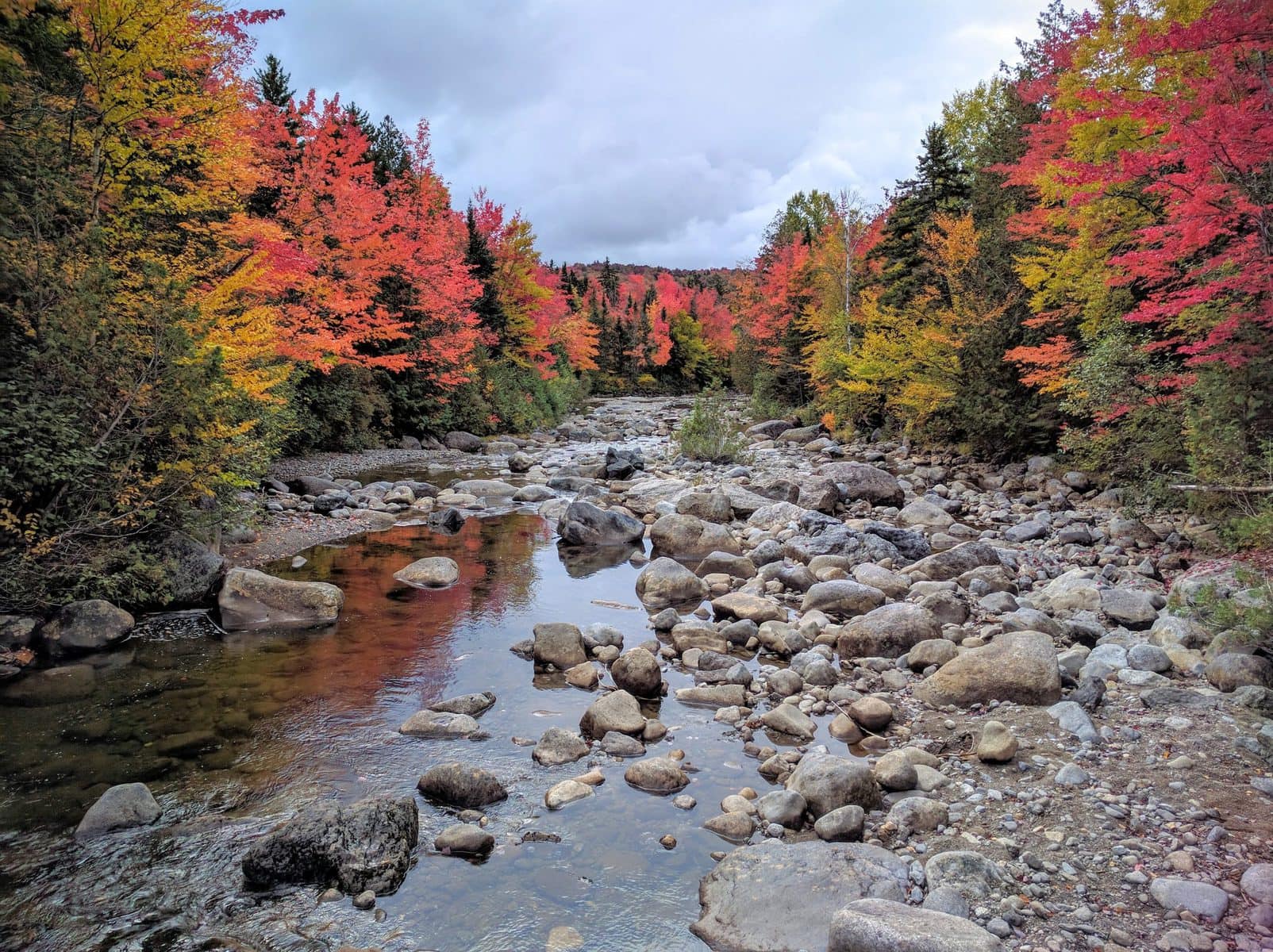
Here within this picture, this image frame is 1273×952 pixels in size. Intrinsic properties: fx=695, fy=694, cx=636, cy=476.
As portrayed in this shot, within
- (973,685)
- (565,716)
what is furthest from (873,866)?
(565,716)

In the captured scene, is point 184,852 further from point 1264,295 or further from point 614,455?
point 614,455

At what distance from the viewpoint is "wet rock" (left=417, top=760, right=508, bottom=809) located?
196 inches

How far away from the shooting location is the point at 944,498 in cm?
1532

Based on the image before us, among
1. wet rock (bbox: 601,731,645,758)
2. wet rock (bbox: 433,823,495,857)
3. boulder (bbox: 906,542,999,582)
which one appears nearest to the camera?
wet rock (bbox: 433,823,495,857)

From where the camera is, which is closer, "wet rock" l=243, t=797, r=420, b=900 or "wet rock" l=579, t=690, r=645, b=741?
"wet rock" l=243, t=797, r=420, b=900

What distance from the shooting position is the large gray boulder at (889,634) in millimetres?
7520

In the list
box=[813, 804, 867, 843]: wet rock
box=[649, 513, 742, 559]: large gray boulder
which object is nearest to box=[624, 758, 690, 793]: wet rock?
box=[813, 804, 867, 843]: wet rock

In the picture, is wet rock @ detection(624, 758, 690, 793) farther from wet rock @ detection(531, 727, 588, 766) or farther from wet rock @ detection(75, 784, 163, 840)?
wet rock @ detection(75, 784, 163, 840)

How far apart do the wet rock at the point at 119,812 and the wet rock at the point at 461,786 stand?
1.77 m

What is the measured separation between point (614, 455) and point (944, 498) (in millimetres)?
9324

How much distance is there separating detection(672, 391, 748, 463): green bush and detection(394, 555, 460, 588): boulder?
12421 millimetres

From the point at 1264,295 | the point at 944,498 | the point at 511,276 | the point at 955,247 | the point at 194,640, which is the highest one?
the point at 511,276

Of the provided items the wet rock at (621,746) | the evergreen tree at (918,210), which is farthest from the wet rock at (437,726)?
the evergreen tree at (918,210)

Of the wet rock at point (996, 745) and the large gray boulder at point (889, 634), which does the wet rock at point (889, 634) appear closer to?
the large gray boulder at point (889, 634)
